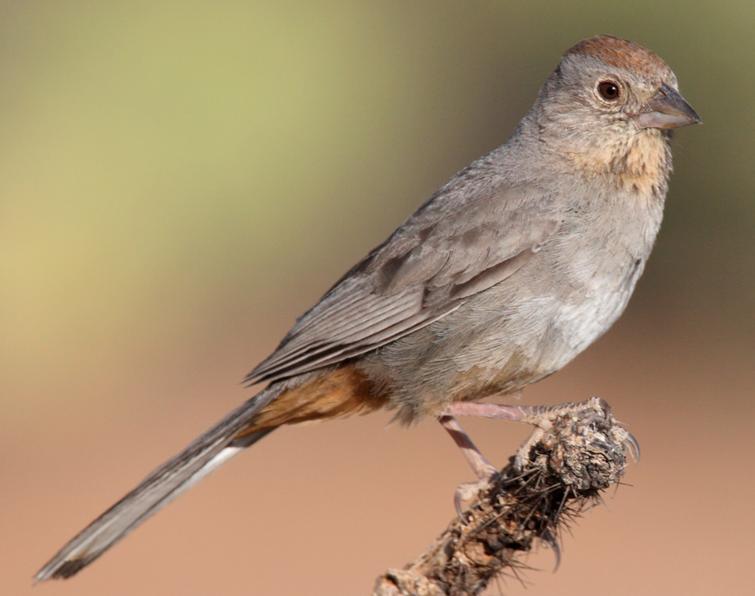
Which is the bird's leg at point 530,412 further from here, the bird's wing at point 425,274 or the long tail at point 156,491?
the long tail at point 156,491

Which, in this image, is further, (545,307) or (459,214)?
(459,214)

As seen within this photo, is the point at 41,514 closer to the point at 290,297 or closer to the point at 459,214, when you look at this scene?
the point at 290,297

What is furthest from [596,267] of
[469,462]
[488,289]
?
[469,462]

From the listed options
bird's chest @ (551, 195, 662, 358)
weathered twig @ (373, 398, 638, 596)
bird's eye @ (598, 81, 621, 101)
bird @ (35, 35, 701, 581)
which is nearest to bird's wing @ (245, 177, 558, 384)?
bird @ (35, 35, 701, 581)

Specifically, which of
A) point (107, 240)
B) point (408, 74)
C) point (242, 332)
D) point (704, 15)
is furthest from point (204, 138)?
point (704, 15)

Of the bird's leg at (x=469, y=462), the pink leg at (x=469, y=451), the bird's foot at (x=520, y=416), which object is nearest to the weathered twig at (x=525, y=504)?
the bird's foot at (x=520, y=416)

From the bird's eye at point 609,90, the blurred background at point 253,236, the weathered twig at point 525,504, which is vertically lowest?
the weathered twig at point 525,504
